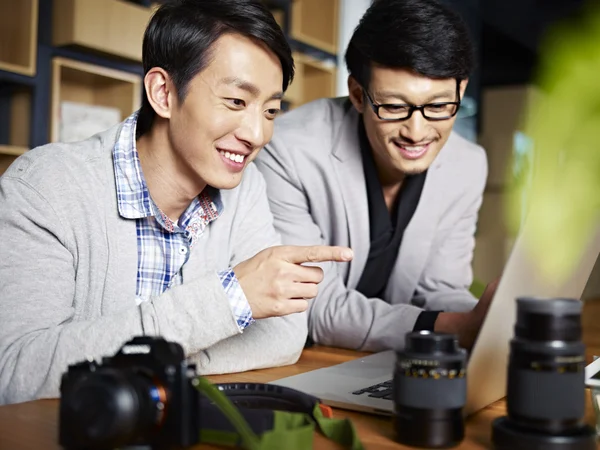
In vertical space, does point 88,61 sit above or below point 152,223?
above

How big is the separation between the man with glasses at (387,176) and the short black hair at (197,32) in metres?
0.37

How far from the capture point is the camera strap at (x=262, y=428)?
1.88 feet

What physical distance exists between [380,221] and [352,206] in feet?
0.29

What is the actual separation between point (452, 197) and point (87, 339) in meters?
1.07

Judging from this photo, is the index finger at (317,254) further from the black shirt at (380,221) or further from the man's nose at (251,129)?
the black shirt at (380,221)

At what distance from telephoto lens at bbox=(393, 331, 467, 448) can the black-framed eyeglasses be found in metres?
0.91

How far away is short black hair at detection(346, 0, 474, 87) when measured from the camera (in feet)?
4.72

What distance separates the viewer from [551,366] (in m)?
0.58

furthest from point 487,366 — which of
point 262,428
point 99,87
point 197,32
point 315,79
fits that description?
point 315,79

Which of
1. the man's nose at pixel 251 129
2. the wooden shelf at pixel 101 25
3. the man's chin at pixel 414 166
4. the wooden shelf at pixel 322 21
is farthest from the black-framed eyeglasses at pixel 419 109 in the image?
the wooden shelf at pixel 322 21

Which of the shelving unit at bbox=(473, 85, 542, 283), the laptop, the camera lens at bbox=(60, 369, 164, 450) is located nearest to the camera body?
the camera lens at bbox=(60, 369, 164, 450)

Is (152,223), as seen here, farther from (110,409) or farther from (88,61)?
(88,61)

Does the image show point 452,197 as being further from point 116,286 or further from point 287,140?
point 116,286

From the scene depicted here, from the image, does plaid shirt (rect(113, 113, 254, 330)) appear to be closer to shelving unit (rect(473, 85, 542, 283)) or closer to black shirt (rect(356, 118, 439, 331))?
black shirt (rect(356, 118, 439, 331))
